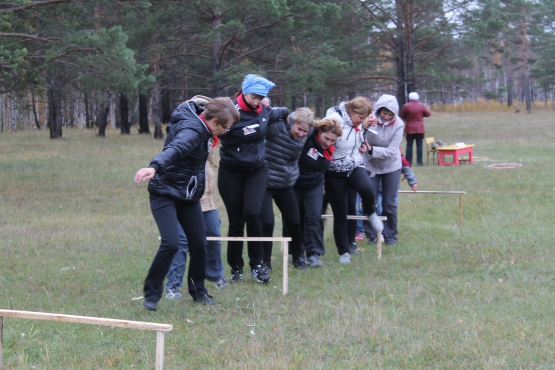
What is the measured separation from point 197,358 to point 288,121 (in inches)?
121

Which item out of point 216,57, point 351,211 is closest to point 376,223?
point 351,211

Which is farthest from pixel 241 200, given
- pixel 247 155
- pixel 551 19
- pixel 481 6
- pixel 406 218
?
pixel 551 19

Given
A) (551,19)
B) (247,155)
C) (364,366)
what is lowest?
(364,366)

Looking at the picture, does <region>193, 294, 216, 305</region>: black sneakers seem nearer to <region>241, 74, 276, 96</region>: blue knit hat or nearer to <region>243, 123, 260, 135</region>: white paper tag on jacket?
<region>243, 123, 260, 135</region>: white paper tag on jacket

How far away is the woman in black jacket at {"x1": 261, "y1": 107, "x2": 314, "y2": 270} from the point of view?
6926 mm

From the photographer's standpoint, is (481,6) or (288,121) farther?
(481,6)

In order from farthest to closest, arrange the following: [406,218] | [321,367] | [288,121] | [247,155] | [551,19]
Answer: [551,19], [406,218], [288,121], [247,155], [321,367]

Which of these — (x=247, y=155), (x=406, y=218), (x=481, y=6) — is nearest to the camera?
(x=247, y=155)

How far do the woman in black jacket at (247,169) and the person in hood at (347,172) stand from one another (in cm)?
105

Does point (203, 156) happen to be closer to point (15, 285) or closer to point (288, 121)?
point (288, 121)

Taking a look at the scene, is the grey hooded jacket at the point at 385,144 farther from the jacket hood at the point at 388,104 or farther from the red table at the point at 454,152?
the red table at the point at 454,152

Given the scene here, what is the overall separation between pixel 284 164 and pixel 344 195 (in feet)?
3.37

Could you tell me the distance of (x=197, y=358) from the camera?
457cm

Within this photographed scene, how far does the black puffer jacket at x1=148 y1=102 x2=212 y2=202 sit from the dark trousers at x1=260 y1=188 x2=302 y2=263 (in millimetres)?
1440
